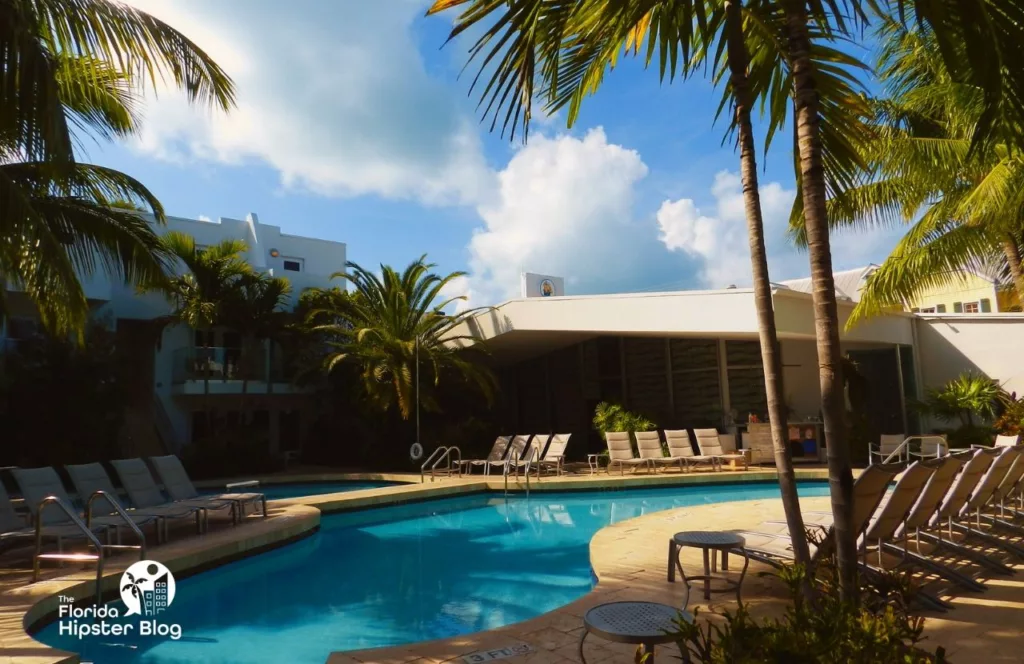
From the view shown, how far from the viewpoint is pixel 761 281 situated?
4.84 meters

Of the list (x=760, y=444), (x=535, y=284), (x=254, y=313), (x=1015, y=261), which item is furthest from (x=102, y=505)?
(x=535, y=284)

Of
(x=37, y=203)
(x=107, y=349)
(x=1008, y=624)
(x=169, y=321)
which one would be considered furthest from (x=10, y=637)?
(x=169, y=321)

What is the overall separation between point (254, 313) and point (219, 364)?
2192 millimetres

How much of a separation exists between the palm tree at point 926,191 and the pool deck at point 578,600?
469 centimetres

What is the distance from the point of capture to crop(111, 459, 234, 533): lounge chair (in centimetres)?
862

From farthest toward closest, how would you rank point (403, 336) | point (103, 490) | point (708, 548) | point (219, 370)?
point (219, 370) < point (403, 336) < point (103, 490) < point (708, 548)

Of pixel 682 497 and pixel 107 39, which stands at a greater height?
pixel 107 39

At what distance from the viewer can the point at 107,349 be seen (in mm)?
16328

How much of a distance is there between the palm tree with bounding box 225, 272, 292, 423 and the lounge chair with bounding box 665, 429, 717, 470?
→ 435 inches

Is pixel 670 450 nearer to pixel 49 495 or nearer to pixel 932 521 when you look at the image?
pixel 932 521

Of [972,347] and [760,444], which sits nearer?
[760,444]

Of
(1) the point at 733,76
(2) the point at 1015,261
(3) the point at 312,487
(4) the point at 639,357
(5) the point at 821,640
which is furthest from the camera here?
(4) the point at 639,357

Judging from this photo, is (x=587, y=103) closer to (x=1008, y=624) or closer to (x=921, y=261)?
(x=1008, y=624)

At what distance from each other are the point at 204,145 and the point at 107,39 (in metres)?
4.07
